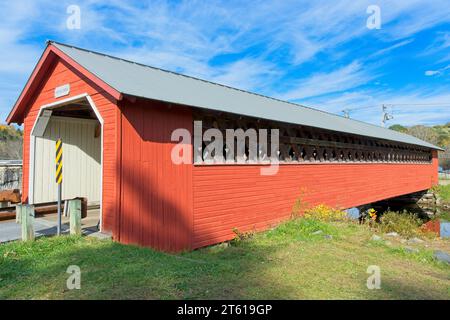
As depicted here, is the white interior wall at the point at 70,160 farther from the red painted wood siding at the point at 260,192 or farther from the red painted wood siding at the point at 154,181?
the red painted wood siding at the point at 260,192

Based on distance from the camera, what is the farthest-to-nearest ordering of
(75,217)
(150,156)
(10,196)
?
(10,196)
(150,156)
(75,217)

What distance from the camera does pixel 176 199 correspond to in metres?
7.43

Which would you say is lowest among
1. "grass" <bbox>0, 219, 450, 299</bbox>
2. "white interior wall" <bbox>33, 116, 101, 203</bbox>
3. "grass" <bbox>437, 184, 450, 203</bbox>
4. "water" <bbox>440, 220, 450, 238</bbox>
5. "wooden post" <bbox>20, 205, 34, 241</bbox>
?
"water" <bbox>440, 220, 450, 238</bbox>

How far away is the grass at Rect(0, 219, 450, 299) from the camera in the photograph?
4.38 meters

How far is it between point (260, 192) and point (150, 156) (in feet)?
12.4

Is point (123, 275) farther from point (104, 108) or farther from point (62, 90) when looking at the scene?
point (62, 90)

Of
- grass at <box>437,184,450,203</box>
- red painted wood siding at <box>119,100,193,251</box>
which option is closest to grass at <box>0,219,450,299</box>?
red painted wood siding at <box>119,100,193,251</box>

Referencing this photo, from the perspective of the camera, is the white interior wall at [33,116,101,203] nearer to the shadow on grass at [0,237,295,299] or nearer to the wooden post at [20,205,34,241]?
the wooden post at [20,205,34,241]

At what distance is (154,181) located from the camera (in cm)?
704

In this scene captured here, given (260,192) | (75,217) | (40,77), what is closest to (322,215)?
(260,192)

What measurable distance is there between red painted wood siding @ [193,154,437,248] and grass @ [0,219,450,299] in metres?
0.93

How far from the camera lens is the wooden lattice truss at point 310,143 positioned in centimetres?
838

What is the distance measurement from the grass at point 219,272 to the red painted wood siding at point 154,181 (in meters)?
0.54
